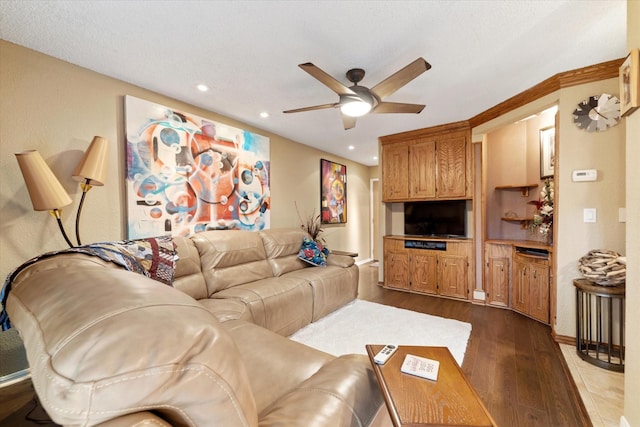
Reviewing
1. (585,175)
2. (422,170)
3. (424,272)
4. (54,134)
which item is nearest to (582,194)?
(585,175)

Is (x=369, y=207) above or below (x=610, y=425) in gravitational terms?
above

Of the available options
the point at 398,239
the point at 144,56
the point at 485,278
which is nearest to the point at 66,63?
the point at 144,56

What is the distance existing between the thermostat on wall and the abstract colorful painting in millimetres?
3451

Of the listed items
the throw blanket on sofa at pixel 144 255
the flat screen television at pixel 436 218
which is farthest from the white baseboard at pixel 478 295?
the throw blanket on sofa at pixel 144 255

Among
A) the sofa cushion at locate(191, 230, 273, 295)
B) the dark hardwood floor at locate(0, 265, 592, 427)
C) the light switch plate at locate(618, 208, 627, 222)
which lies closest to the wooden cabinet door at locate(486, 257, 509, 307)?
the dark hardwood floor at locate(0, 265, 592, 427)

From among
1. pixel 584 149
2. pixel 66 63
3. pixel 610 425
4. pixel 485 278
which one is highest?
pixel 66 63

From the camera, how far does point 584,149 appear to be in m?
2.40

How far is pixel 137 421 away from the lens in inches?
18.0

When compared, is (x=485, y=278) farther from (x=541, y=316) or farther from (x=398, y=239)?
(x=398, y=239)

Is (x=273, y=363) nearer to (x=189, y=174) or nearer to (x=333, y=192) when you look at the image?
(x=189, y=174)

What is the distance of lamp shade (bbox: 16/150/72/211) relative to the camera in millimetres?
1772

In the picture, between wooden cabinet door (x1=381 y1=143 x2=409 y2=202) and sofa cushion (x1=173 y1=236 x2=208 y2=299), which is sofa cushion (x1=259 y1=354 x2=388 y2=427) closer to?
sofa cushion (x1=173 y1=236 x2=208 y2=299)

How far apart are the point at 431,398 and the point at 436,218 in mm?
3729

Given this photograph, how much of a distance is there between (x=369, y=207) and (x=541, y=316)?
4319mm
